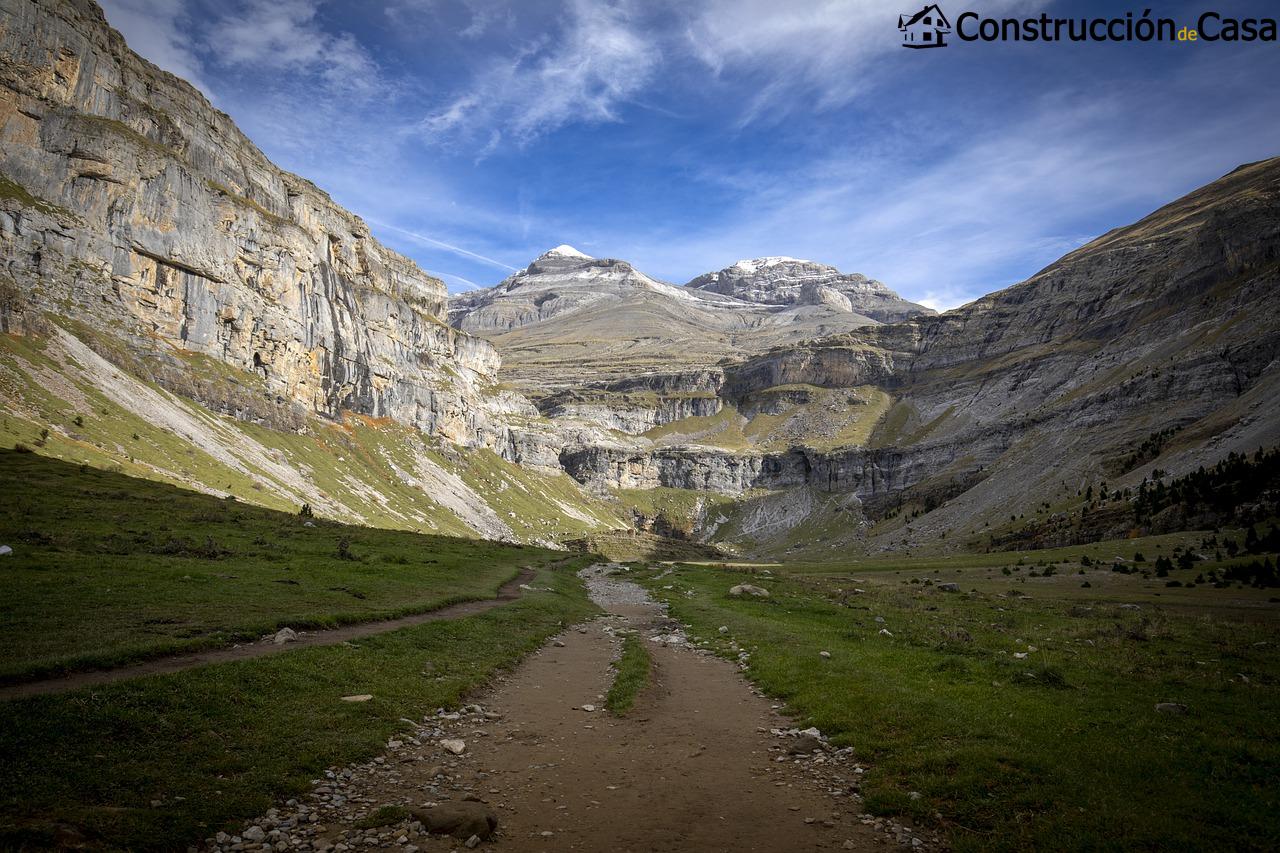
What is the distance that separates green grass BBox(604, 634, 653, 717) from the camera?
59.6 ft

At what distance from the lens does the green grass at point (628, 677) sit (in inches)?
715

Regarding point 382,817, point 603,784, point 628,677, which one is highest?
point 382,817

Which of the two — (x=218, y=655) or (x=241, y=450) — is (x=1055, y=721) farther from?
(x=241, y=450)

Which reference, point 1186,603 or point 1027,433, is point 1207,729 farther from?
point 1027,433

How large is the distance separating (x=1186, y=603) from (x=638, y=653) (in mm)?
34960

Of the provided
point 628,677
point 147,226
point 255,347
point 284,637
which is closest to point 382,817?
point 628,677

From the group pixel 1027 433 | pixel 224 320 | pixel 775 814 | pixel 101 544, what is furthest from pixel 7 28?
pixel 1027 433

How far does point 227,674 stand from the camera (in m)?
14.8

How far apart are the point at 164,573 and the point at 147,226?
137719 millimetres

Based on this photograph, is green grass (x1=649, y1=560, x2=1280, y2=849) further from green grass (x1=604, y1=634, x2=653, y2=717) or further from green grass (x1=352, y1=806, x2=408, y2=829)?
green grass (x1=352, y1=806, x2=408, y2=829)

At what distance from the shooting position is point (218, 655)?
17234 millimetres

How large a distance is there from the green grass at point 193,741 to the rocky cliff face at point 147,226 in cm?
11270

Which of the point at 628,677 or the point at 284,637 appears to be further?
the point at 628,677

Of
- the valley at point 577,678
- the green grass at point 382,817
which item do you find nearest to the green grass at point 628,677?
the valley at point 577,678
